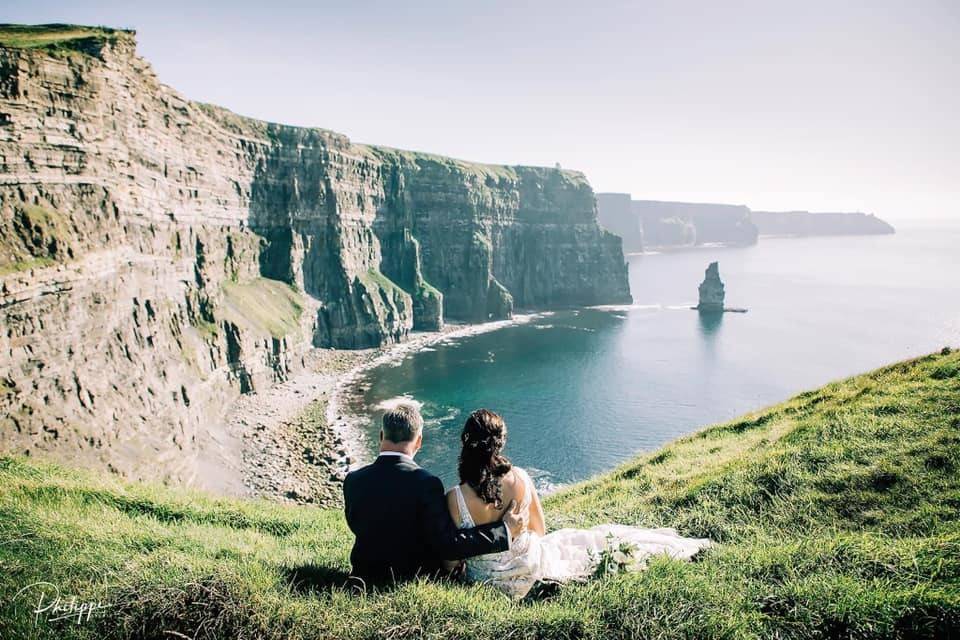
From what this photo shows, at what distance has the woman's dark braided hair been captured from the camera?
6715 millimetres

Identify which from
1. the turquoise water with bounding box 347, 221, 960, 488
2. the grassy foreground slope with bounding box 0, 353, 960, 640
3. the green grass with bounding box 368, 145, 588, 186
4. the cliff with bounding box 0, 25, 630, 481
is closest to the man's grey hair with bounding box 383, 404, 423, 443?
the grassy foreground slope with bounding box 0, 353, 960, 640

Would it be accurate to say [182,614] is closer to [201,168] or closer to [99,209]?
[99,209]

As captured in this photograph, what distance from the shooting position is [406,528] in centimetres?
683

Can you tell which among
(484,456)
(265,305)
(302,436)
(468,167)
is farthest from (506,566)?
(468,167)

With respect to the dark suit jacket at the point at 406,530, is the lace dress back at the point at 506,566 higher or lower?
lower

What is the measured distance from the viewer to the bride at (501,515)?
675 cm

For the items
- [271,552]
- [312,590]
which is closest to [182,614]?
[312,590]

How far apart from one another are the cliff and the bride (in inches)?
1200

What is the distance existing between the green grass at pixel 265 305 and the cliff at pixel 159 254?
14.6 inches

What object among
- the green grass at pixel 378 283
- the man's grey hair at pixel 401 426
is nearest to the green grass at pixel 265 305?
the green grass at pixel 378 283

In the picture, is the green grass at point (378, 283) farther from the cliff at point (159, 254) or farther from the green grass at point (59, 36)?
the green grass at point (59, 36)

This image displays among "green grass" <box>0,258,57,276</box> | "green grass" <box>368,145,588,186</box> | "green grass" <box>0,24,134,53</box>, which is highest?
"green grass" <box>368,145,588,186</box>
